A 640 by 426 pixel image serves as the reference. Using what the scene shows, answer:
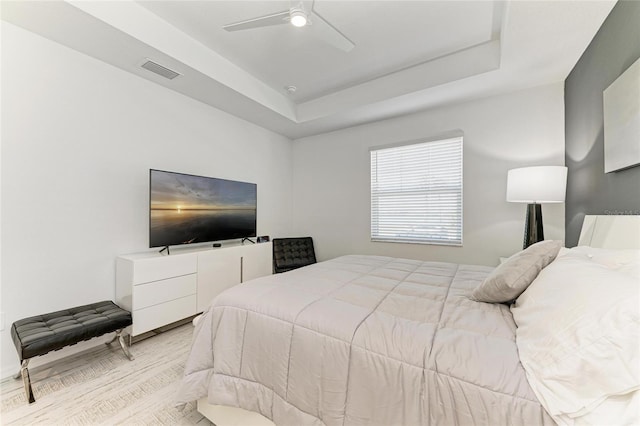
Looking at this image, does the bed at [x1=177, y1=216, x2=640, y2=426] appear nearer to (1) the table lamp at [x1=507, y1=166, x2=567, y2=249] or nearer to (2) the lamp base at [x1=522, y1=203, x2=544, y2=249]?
(1) the table lamp at [x1=507, y1=166, x2=567, y2=249]

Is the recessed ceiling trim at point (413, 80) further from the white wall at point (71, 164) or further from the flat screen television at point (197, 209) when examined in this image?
the white wall at point (71, 164)

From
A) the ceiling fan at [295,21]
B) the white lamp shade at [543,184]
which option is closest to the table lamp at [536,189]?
the white lamp shade at [543,184]

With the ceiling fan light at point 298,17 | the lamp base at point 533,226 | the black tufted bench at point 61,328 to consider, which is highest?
the ceiling fan light at point 298,17

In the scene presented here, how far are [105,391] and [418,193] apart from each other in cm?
369

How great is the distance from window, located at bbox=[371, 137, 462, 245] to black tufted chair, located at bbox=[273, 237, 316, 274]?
1124 millimetres

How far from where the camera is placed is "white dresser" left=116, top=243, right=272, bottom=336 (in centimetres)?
233

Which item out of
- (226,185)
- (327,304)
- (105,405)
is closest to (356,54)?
(226,185)

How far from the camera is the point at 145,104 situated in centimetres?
279

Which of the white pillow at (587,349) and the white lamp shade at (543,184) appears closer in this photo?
the white pillow at (587,349)

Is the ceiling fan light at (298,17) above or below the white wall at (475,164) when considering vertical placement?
above

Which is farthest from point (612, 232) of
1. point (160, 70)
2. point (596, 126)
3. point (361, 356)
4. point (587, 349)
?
point (160, 70)

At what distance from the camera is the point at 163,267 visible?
2.51 meters

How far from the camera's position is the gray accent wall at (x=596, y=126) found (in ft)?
5.25

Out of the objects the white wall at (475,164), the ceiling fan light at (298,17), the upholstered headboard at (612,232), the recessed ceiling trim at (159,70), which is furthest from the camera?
the white wall at (475,164)
